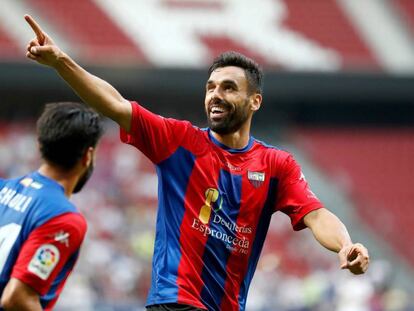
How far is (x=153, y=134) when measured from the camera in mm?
5520

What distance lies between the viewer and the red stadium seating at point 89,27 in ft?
68.4

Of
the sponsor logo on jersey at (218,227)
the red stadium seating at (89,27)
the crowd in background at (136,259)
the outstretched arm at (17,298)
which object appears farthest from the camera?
the red stadium seating at (89,27)

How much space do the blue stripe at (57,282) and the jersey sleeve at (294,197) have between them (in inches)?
53.5

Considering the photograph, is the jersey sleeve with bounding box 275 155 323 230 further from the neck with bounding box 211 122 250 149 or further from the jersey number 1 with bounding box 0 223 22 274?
Result: the jersey number 1 with bounding box 0 223 22 274

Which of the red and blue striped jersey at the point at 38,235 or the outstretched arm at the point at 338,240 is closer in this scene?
the red and blue striped jersey at the point at 38,235

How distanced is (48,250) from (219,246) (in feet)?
3.71

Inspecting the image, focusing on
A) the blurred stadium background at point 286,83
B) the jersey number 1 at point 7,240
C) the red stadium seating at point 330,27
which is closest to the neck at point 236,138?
the jersey number 1 at point 7,240

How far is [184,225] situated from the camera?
5.62m

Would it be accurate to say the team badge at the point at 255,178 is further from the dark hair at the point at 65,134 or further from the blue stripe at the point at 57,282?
the blue stripe at the point at 57,282

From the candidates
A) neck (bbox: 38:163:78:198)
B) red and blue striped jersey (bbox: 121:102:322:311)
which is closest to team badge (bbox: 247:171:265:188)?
red and blue striped jersey (bbox: 121:102:322:311)

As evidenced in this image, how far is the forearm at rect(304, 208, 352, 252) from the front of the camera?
5508mm

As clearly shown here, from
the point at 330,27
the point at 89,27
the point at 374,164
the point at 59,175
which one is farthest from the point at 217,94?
the point at 330,27

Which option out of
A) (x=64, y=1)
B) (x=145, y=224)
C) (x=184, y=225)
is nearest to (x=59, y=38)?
(x=64, y=1)

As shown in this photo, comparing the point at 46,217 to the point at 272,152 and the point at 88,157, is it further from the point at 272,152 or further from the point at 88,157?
the point at 272,152
